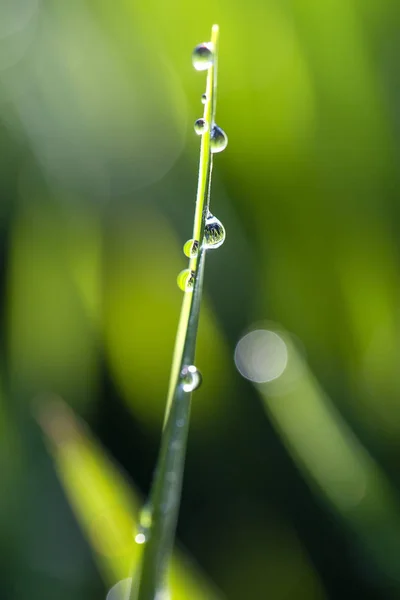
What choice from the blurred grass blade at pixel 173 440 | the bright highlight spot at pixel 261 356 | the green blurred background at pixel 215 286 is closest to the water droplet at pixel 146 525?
the blurred grass blade at pixel 173 440

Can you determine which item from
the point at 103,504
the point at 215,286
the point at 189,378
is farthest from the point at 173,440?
the point at 215,286

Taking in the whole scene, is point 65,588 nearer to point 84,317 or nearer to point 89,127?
point 84,317

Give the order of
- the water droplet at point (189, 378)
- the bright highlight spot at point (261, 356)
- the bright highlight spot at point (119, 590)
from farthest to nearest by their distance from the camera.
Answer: the bright highlight spot at point (261, 356), the bright highlight spot at point (119, 590), the water droplet at point (189, 378)

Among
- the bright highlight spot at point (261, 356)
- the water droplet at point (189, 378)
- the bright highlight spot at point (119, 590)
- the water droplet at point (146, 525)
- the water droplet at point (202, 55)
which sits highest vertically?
the water droplet at point (202, 55)

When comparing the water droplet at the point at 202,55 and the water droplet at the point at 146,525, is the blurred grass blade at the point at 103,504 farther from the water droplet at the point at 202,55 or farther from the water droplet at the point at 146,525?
the water droplet at the point at 202,55

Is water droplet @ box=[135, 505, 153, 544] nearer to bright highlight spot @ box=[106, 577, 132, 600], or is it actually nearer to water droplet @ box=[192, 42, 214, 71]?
bright highlight spot @ box=[106, 577, 132, 600]

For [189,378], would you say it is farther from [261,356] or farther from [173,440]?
[261,356]

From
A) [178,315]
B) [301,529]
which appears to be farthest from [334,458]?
[178,315]
